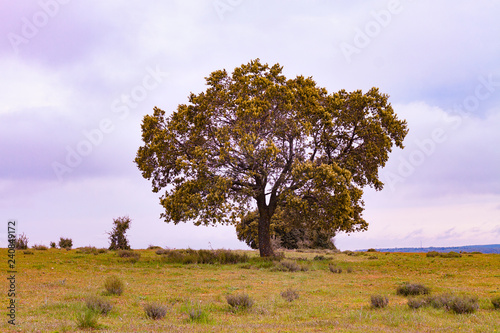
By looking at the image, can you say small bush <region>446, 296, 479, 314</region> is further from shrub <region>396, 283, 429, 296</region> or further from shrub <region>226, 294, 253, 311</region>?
shrub <region>226, 294, 253, 311</region>

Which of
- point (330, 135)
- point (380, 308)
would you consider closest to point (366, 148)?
point (330, 135)

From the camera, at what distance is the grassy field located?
33.3ft

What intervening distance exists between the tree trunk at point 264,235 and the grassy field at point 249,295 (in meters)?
5.21

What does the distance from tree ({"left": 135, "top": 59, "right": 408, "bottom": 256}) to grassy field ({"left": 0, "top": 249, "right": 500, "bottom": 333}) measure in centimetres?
478

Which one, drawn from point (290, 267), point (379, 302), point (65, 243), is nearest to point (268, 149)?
point (290, 267)

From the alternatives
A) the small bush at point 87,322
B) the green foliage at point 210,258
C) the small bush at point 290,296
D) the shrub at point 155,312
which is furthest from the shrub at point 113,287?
the green foliage at point 210,258

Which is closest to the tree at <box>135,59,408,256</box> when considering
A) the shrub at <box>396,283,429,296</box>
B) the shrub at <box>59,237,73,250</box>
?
the shrub at <box>396,283,429,296</box>

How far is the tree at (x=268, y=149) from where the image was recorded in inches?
1077

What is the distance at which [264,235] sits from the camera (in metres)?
31.8

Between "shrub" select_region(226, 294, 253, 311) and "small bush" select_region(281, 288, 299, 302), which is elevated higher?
"shrub" select_region(226, 294, 253, 311)

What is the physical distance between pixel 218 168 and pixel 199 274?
8.63 m

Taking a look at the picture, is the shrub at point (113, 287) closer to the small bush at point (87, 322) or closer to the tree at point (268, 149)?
the small bush at point (87, 322)

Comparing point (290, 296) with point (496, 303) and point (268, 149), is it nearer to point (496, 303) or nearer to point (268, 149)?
point (496, 303)

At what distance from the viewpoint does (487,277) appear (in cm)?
2161
